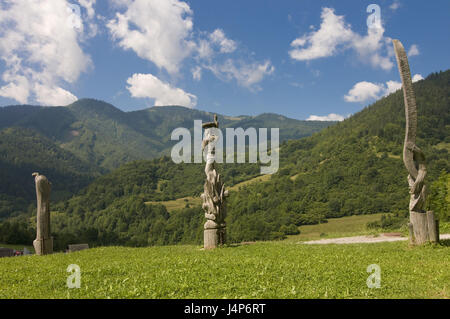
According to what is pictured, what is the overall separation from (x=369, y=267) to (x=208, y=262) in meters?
4.22

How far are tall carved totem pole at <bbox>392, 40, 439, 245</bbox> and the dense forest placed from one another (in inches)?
823

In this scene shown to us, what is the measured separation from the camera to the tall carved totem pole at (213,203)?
12.6 meters

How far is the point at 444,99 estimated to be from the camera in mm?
87625

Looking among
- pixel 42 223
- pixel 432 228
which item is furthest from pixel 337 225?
pixel 42 223

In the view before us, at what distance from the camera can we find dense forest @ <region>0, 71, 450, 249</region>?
5552cm

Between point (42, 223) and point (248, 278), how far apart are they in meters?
10.6

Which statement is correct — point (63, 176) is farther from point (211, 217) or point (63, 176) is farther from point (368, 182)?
point (211, 217)

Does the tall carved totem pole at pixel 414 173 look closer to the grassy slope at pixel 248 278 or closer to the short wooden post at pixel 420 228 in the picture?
the short wooden post at pixel 420 228

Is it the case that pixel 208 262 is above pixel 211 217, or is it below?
below

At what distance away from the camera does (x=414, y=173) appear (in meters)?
10.6

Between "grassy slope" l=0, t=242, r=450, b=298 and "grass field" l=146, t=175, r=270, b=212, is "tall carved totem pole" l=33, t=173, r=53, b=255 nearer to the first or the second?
"grassy slope" l=0, t=242, r=450, b=298

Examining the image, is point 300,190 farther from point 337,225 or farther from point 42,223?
point 42,223
